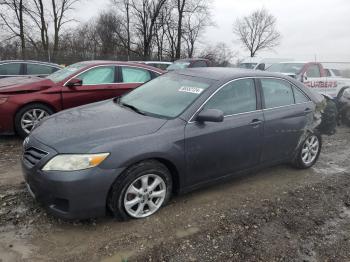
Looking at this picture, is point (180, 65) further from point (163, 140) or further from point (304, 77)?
point (163, 140)

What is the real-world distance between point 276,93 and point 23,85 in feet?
14.4

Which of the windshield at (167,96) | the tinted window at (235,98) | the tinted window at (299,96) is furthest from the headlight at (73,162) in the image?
the tinted window at (299,96)

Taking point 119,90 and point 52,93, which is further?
A: point 119,90

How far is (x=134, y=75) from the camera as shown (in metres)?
7.21

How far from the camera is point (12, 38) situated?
28922 millimetres

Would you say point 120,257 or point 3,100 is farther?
point 3,100

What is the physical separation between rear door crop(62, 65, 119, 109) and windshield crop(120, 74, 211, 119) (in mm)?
2214

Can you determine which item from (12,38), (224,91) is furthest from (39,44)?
(224,91)

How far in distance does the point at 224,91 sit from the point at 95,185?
6.26 ft

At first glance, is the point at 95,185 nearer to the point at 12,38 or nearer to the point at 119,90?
the point at 119,90

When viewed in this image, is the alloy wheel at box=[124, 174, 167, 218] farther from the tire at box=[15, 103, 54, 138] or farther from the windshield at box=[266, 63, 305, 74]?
the windshield at box=[266, 63, 305, 74]

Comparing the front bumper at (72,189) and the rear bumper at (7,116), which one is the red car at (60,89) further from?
the front bumper at (72,189)

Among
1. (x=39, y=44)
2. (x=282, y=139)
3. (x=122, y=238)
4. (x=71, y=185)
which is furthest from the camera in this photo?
(x=39, y=44)

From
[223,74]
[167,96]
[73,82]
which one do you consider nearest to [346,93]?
[223,74]
